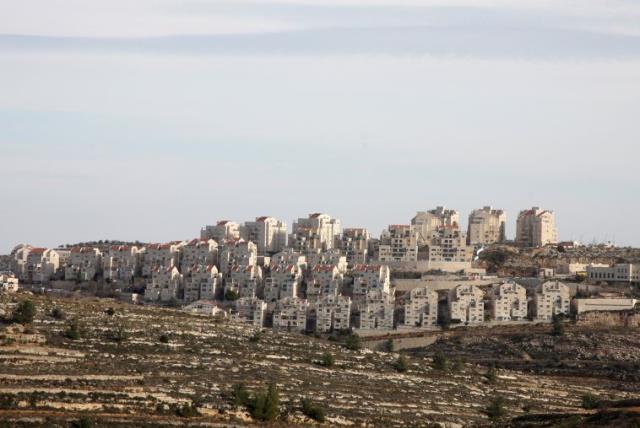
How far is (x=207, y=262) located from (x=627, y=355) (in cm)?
4195

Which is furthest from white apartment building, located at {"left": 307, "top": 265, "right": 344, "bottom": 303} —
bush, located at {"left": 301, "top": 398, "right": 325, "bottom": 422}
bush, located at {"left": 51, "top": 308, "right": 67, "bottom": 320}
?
bush, located at {"left": 301, "top": 398, "right": 325, "bottom": 422}

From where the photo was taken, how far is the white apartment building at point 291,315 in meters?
115

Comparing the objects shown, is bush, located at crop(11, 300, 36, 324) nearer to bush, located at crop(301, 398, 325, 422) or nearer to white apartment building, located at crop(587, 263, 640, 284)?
bush, located at crop(301, 398, 325, 422)

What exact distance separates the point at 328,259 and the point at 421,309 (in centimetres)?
1975

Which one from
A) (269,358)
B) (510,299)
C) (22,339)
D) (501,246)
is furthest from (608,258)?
(22,339)

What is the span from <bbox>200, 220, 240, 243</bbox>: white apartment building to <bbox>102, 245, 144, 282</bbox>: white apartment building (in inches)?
396

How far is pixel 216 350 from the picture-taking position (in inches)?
3002

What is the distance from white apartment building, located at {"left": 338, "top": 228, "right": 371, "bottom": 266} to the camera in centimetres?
14238

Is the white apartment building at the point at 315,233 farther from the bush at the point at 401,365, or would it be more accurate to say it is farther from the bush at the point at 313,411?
the bush at the point at 313,411

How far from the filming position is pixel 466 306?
116875mm

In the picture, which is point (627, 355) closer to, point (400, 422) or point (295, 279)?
point (295, 279)

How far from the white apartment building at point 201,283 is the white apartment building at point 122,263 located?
7603mm

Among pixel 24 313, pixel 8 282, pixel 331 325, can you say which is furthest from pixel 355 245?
pixel 24 313

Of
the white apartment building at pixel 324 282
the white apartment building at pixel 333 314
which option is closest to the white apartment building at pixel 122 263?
the white apartment building at pixel 324 282
